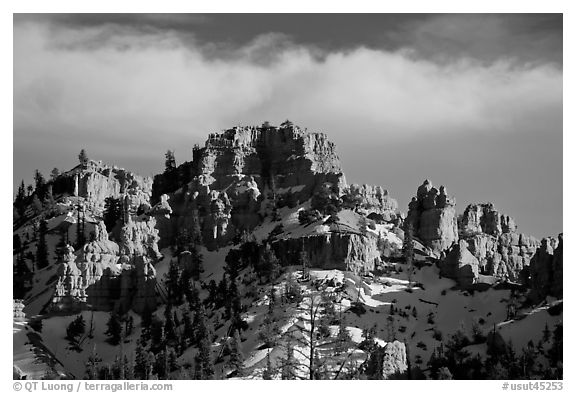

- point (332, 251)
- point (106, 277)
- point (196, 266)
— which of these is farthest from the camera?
point (196, 266)

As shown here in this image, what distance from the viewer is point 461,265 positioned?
15512 cm

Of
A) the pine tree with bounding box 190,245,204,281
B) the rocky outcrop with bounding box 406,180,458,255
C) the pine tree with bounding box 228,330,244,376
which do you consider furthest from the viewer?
the rocky outcrop with bounding box 406,180,458,255

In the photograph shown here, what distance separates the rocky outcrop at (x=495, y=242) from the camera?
16725 cm

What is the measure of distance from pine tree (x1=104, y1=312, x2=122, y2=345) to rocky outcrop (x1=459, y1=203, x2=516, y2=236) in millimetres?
59140

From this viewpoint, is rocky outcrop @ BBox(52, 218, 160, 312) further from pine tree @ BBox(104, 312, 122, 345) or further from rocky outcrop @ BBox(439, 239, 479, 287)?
rocky outcrop @ BBox(439, 239, 479, 287)

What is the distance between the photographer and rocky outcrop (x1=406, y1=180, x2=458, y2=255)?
176500mm

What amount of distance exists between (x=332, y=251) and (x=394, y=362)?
36.3m

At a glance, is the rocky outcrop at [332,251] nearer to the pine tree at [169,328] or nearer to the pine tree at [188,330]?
the pine tree at [188,330]

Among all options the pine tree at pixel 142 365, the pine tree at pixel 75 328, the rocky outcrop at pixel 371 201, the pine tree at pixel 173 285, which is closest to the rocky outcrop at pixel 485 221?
the rocky outcrop at pixel 371 201

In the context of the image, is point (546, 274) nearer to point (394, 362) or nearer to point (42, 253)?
point (394, 362)

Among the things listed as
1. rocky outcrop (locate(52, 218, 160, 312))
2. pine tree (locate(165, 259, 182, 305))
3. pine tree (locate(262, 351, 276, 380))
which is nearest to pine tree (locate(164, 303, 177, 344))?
pine tree (locate(165, 259, 182, 305))

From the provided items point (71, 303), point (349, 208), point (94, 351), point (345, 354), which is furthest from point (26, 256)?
point (345, 354)

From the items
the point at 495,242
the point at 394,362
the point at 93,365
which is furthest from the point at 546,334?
the point at 93,365

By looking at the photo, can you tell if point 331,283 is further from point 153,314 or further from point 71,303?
point 71,303
